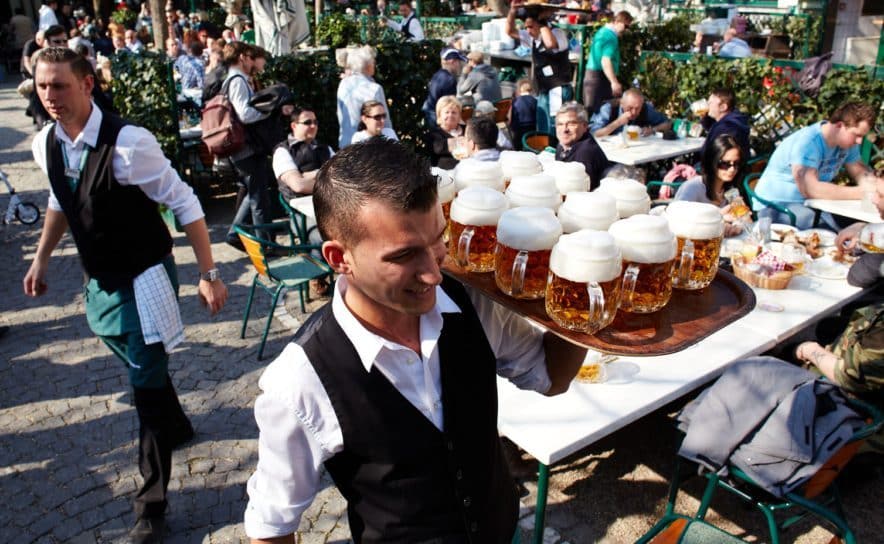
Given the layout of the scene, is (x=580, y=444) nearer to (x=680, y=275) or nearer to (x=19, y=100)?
(x=680, y=275)

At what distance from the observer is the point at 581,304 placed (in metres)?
1.47

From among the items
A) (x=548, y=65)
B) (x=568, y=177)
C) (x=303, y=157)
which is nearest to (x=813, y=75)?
(x=548, y=65)

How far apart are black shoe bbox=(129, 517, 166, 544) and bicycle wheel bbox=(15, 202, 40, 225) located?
555cm

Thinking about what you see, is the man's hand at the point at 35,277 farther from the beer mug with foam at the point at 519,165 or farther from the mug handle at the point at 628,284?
the mug handle at the point at 628,284

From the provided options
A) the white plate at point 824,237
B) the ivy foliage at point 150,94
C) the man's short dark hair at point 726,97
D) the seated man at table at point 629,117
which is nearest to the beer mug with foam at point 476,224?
the white plate at point 824,237

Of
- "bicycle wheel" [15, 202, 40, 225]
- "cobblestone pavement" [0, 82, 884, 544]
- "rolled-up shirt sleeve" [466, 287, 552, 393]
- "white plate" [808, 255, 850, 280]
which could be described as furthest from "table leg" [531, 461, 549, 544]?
"bicycle wheel" [15, 202, 40, 225]

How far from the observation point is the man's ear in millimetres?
1383

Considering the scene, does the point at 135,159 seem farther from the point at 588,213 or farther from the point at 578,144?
the point at 578,144

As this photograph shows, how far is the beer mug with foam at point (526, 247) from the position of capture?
60.6 inches

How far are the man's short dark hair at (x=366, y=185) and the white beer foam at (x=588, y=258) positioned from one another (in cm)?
31

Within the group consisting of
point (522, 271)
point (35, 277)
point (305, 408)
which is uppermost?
point (522, 271)

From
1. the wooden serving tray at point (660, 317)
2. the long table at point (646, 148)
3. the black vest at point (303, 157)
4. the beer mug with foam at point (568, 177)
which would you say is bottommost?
the long table at point (646, 148)

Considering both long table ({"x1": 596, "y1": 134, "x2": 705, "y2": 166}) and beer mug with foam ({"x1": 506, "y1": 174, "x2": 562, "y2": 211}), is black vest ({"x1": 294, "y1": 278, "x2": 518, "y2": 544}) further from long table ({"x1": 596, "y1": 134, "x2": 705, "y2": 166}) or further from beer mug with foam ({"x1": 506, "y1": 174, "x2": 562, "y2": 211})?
long table ({"x1": 596, "y1": 134, "x2": 705, "y2": 166})

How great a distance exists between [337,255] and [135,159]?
169 centimetres
